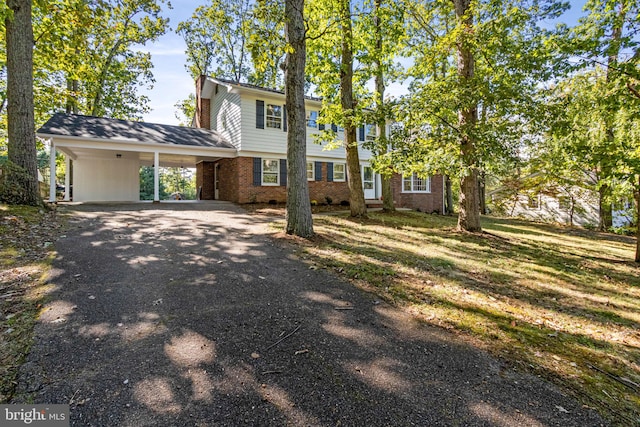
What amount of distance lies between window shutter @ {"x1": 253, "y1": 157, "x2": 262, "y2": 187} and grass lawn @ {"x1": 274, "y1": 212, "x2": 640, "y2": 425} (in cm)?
685

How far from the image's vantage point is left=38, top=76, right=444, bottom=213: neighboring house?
13.1m

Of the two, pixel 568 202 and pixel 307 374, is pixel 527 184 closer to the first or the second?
pixel 568 202

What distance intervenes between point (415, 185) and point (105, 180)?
17153 millimetres

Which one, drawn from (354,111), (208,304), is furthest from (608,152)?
(208,304)

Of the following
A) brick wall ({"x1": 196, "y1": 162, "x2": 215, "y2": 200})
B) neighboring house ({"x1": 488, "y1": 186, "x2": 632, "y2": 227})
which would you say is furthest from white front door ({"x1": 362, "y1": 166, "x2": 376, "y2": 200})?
neighboring house ({"x1": 488, "y1": 186, "x2": 632, "y2": 227})

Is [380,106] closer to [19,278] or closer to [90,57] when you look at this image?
[19,278]

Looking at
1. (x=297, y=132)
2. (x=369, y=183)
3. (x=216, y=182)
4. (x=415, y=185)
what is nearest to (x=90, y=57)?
(x=216, y=182)

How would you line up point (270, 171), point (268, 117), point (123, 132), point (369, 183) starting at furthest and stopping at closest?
point (369, 183)
point (270, 171)
point (268, 117)
point (123, 132)

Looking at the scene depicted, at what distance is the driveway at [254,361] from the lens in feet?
6.80

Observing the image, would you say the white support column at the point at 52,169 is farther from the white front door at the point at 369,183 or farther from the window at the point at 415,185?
the window at the point at 415,185

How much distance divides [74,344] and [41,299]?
50.0 inches

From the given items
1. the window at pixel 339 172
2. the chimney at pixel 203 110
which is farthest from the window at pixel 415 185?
the chimney at pixel 203 110

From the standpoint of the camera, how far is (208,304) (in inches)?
140

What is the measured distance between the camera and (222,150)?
14039 millimetres
